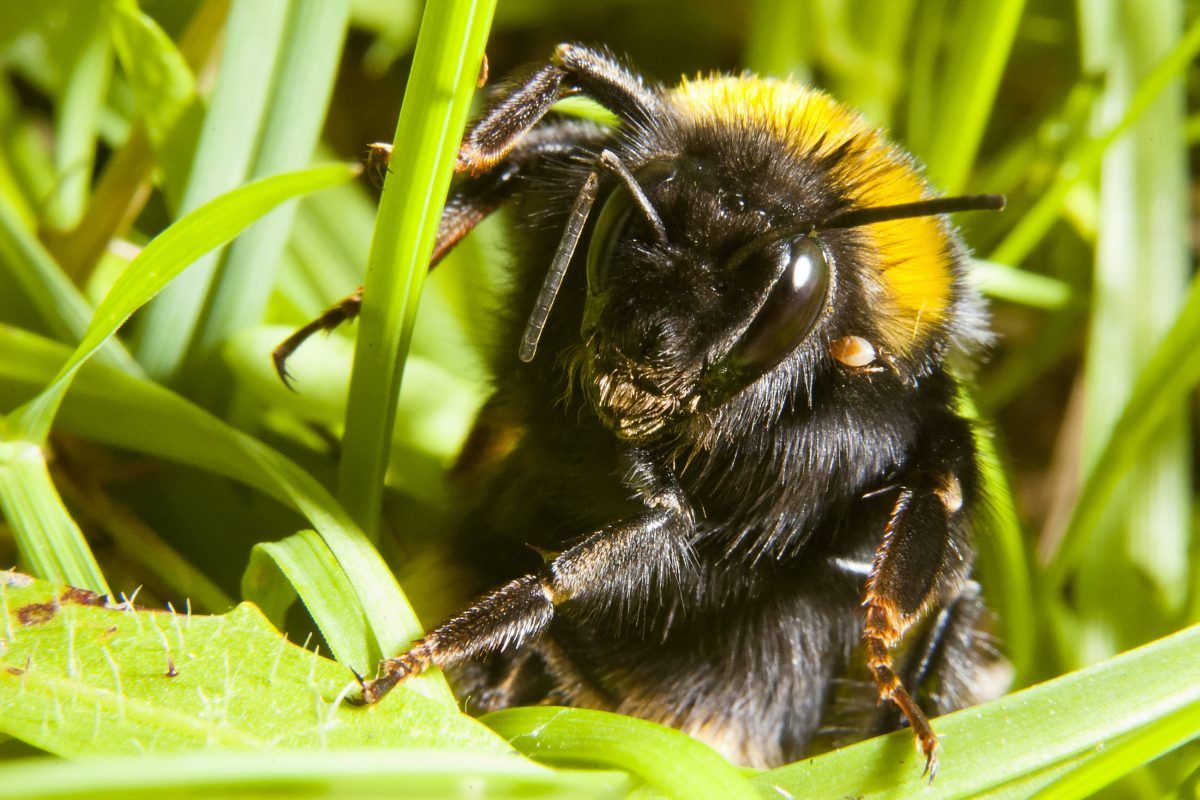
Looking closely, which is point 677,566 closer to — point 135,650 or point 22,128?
point 135,650

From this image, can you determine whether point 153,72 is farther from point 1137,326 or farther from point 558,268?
point 1137,326

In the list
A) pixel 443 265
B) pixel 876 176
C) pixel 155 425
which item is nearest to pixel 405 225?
pixel 155 425

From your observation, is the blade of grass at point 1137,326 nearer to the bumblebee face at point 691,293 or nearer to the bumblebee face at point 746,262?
the bumblebee face at point 746,262

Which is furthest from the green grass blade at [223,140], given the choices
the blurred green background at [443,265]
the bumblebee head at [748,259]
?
the bumblebee head at [748,259]

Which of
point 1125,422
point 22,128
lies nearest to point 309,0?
point 22,128

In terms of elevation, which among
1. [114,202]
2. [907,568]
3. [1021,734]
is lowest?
[1021,734]

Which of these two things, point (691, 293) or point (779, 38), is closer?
point (691, 293)
